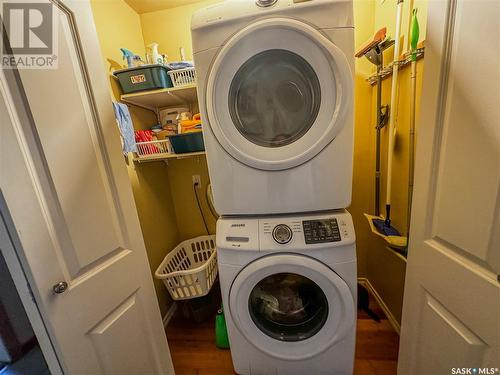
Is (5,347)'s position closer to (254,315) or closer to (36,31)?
(254,315)

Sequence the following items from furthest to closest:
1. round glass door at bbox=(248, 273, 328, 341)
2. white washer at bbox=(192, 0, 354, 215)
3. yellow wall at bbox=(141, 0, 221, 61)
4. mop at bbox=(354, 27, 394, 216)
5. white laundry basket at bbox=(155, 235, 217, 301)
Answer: yellow wall at bbox=(141, 0, 221, 61)
white laundry basket at bbox=(155, 235, 217, 301)
mop at bbox=(354, 27, 394, 216)
round glass door at bbox=(248, 273, 328, 341)
white washer at bbox=(192, 0, 354, 215)

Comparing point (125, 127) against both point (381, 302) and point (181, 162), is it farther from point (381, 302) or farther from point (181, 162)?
point (381, 302)

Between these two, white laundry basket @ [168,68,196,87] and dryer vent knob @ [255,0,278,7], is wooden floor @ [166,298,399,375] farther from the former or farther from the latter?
dryer vent knob @ [255,0,278,7]

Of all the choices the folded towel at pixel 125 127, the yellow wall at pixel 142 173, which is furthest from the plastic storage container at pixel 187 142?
the yellow wall at pixel 142 173

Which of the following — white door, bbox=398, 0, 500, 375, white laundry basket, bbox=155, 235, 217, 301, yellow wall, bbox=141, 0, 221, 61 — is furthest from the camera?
yellow wall, bbox=141, 0, 221, 61

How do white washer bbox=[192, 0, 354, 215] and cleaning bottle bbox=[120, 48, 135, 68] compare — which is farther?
cleaning bottle bbox=[120, 48, 135, 68]

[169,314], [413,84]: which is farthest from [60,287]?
[413,84]

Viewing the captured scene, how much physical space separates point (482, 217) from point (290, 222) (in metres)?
0.59

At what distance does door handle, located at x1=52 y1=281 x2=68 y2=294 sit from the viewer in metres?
0.60

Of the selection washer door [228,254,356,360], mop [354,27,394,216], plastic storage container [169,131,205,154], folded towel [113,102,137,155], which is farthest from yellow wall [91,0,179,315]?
mop [354,27,394,216]

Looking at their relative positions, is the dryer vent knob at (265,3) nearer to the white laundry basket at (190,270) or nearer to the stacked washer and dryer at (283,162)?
the stacked washer and dryer at (283,162)

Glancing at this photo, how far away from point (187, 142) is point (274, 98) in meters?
0.67

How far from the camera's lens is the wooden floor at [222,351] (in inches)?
48.3

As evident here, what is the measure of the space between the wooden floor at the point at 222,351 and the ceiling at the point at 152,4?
241cm
